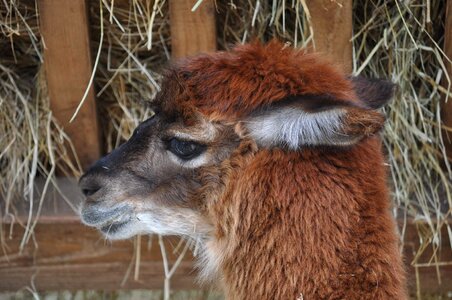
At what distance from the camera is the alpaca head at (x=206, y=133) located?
2.35m

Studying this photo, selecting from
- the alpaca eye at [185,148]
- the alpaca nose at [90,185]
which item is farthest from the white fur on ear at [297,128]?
the alpaca nose at [90,185]

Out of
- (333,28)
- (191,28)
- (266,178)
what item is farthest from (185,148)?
(333,28)

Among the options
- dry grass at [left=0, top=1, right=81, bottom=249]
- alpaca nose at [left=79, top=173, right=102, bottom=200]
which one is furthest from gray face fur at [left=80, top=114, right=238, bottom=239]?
dry grass at [left=0, top=1, right=81, bottom=249]

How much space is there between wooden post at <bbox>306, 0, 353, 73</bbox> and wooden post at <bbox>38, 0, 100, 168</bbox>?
2.79 feet

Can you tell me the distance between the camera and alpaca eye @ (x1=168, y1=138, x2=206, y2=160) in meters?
2.43

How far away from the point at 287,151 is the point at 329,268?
1.14 ft

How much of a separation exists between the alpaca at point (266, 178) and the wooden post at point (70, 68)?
2.27 feet

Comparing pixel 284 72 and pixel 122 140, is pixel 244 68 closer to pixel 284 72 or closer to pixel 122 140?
pixel 284 72

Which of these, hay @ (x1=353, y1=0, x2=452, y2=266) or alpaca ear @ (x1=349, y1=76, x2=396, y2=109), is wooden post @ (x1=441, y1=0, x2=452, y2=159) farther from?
alpaca ear @ (x1=349, y1=76, x2=396, y2=109)

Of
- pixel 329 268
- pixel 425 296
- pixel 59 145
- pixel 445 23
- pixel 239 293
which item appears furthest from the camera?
pixel 425 296

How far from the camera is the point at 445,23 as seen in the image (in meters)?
3.08

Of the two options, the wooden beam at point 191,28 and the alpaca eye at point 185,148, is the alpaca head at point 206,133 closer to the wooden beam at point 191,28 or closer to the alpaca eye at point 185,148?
the alpaca eye at point 185,148

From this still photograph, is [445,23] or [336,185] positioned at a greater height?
[445,23]

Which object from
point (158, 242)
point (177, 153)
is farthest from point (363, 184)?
point (158, 242)
